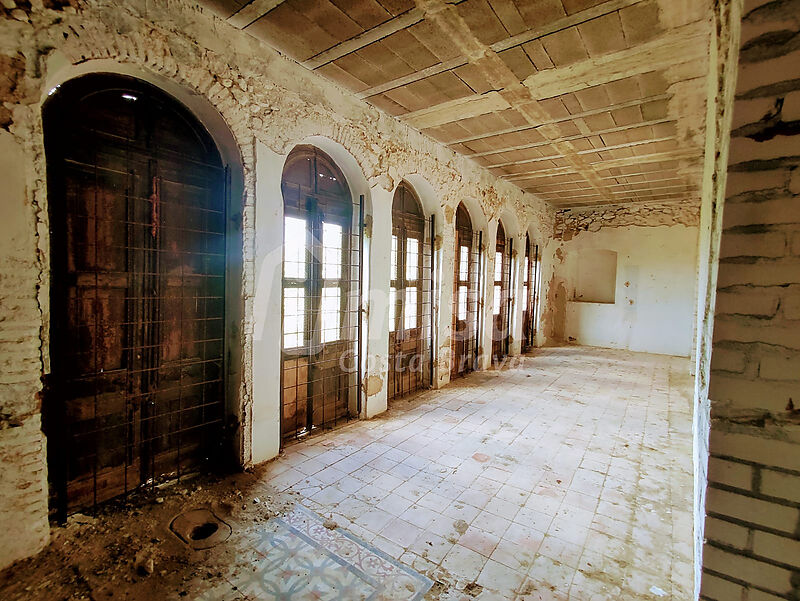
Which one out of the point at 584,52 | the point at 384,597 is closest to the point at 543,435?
the point at 384,597

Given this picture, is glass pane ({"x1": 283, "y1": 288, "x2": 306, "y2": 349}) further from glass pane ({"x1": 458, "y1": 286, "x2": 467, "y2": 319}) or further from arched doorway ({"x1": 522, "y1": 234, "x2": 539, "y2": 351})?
arched doorway ({"x1": 522, "y1": 234, "x2": 539, "y2": 351})

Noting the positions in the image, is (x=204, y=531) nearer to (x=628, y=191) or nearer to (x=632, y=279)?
(x=628, y=191)

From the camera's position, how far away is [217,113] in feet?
8.25

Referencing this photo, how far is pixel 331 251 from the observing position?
3.66m

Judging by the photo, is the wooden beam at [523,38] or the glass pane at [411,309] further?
the glass pane at [411,309]

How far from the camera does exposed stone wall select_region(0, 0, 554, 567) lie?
1.74m

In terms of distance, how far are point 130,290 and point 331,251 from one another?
5.60 feet

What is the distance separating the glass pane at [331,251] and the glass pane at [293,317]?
1.17 feet

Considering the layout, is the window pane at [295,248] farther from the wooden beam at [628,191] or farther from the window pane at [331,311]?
the wooden beam at [628,191]

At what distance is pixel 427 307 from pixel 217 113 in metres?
3.20

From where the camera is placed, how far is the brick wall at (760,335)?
1.23 metres

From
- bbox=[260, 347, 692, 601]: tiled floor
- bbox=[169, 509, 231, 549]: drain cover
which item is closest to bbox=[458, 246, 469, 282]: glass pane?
bbox=[260, 347, 692, 601]: tiled floor

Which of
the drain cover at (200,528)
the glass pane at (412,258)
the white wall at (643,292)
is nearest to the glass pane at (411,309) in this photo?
the glass pane at (412,258)

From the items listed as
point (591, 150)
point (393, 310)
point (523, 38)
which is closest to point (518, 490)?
point (393, 310)
